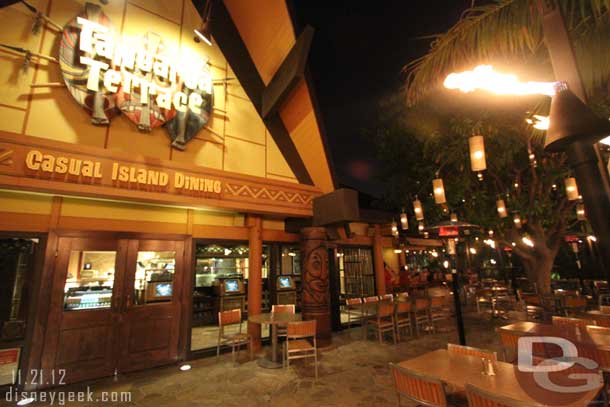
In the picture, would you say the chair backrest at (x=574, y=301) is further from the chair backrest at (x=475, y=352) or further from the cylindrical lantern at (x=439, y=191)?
the chair backrest at (x=475, y=352)

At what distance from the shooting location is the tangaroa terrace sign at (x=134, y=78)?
4684 millimetres

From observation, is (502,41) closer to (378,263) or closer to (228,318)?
(228,318)

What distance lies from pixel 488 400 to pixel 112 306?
576 centimetres

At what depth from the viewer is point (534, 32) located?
2.32 meters

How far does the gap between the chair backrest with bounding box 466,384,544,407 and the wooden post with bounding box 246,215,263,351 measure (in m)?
4.79

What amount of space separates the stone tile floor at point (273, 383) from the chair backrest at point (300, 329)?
2.11 ft

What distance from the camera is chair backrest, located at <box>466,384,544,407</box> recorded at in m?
1.86

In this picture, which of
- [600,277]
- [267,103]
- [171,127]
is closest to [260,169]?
[267,103]

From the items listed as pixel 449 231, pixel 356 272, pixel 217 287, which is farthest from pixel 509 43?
pixel 217 287

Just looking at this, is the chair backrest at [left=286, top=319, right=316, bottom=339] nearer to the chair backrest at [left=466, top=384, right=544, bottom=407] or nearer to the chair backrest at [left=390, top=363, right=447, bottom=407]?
the chair backrest at [left=390, top=363, right=447, bottom=407]

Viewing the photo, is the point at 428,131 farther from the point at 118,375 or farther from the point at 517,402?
the point at 118,375

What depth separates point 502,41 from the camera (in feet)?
7.91

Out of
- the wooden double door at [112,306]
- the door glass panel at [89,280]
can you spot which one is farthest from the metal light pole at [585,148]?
the door glass panel at [89,280]
